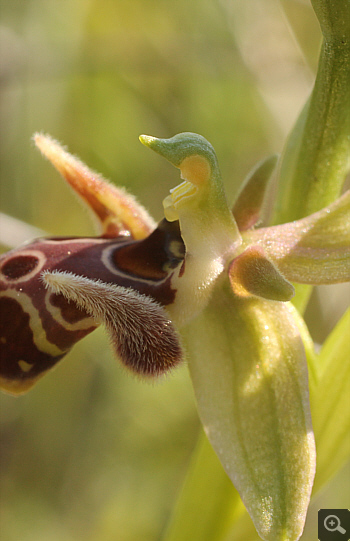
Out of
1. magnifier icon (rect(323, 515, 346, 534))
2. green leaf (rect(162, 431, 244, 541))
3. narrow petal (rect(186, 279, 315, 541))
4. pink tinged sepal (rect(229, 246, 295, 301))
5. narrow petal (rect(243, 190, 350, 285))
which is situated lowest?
magnifier icon (rect(323, 515, 346, 534))

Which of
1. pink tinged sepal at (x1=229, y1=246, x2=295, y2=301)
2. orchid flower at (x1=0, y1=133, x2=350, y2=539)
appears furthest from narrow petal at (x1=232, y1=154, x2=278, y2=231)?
pink tinged sepal at (x1=229, y1=246, x2=295, y2=301)

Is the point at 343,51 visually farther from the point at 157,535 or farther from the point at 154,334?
the point at 157,535

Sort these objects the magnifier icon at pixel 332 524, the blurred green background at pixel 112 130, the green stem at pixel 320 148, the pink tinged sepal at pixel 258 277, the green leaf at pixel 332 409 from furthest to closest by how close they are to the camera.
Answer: the blurred green background at pixel 112 130 → the magnifier icon at pixel 332 524 → the green leaf at pixel 332 409 → the green stem at pixel 320 148 → the pink tinged sepal at pixel 258 277

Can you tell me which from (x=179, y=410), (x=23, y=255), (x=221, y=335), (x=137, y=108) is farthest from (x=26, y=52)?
(x=221, y=335)

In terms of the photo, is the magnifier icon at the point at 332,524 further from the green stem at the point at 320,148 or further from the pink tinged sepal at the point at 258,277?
the pink tinged sepal at the point at 258,277

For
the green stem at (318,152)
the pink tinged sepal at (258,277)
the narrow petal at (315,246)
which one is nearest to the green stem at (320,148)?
the green stem at (318,152)

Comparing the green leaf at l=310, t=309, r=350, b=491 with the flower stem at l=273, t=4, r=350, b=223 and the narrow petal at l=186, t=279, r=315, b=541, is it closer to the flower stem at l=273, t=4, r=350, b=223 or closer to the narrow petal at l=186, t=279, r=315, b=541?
the narrow petal at l=186, t=279, r=315, b=541

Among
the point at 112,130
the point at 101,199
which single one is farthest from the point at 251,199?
the point at 112,130
